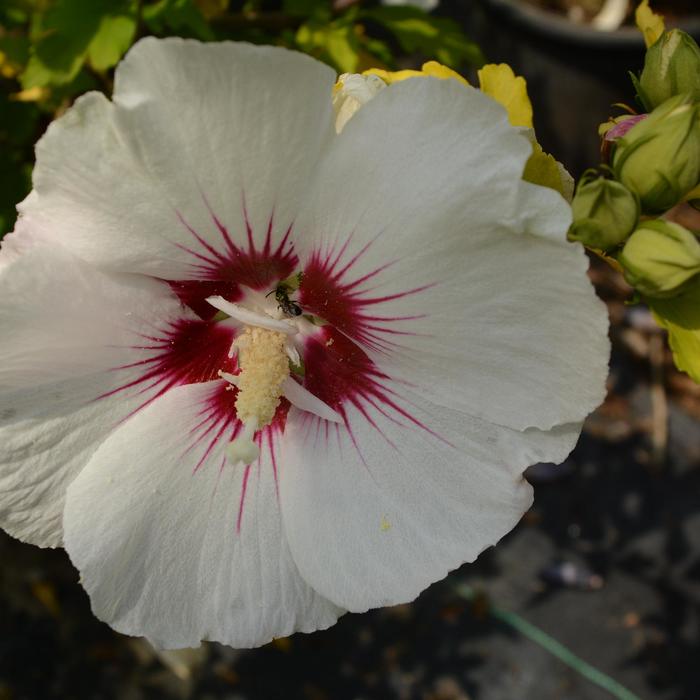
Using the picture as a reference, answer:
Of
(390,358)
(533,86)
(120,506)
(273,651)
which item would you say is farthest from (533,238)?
(533,86)

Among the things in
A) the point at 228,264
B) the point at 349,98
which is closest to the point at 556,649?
the point at 228,264

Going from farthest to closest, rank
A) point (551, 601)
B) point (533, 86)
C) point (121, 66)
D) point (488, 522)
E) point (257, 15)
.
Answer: point (533, 86)
point (551, 601)
point (257, 15)
point (488, 522)
point (121, 66)

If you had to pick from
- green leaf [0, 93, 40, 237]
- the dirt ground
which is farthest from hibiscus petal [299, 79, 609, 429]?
the dirt ground

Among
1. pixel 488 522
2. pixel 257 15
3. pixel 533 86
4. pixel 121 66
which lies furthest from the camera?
pixel 533 86

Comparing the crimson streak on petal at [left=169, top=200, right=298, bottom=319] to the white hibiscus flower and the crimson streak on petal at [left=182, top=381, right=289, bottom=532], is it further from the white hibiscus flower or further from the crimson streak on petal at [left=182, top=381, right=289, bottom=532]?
the crimson streak on petal at [left=182, top=381, right=289, bottom=532]

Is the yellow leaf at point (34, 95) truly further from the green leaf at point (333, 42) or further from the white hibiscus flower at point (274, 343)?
the white hibiscus flower at point (274, 343)

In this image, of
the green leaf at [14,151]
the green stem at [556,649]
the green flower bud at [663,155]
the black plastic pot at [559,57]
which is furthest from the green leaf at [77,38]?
the green stem at [556,649]

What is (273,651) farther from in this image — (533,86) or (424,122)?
(424,122)
